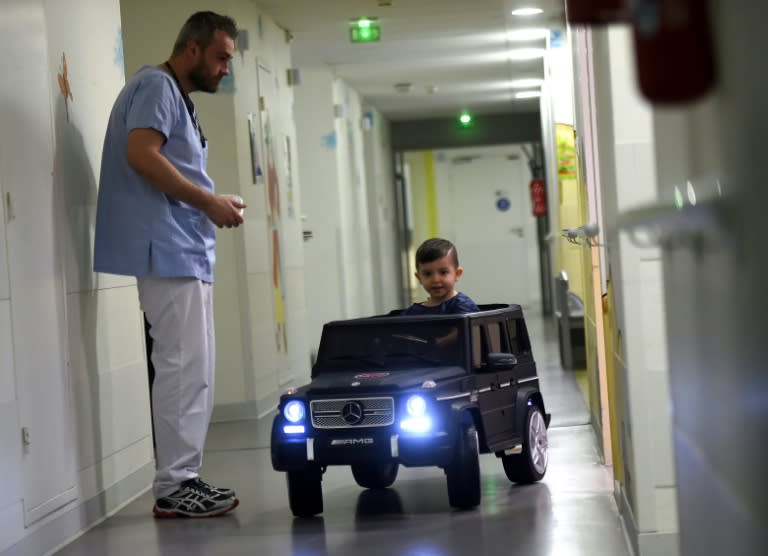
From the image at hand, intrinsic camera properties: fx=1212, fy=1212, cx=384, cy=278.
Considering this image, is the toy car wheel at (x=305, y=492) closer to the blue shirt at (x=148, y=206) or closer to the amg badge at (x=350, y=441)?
the amg badge at (x=350, y=441)

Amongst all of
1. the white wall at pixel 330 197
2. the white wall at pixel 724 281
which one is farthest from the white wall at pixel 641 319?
the white wall at pixel 330 197

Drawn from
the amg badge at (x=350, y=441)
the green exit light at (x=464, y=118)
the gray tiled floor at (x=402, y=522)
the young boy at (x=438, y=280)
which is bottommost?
the gray tiled floor at (x=402, y=522)

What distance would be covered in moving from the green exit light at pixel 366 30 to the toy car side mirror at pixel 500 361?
219 inches

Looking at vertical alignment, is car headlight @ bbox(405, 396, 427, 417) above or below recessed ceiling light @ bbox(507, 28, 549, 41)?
below

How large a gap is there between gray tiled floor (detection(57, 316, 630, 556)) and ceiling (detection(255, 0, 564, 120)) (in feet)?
15.0

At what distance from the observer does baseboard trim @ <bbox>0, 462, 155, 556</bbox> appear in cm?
362

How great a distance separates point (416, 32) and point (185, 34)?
6025mm

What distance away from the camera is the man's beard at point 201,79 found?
14.3 feet

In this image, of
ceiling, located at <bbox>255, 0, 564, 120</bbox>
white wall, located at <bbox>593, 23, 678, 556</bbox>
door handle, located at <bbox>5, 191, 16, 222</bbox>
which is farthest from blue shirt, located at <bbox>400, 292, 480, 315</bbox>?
ceiling, located at <bbox>255, 0, 564, 120</bbox>

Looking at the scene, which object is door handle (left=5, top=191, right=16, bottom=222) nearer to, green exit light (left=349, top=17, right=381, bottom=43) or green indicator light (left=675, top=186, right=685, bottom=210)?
green indicator light (left=675, top=186, right=685, bottom=210)

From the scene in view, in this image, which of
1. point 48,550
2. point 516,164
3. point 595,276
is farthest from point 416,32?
point 516,164

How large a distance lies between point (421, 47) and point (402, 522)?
804 centimetres

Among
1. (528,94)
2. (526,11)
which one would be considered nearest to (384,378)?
(526,11)

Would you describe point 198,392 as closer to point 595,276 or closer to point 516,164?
point 595,276
